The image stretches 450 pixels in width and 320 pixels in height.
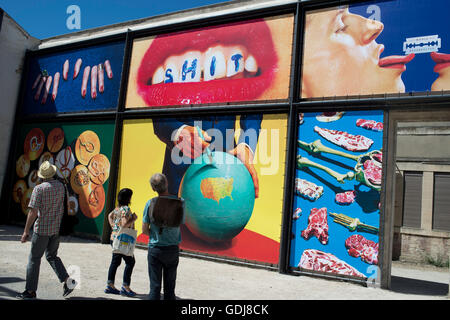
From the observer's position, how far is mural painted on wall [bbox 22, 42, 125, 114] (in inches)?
464

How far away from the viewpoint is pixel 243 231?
29.3 feet

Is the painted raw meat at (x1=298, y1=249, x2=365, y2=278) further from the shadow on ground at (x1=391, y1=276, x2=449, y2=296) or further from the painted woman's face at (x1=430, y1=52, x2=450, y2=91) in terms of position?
the painted woman's face at (x1=430, y1=52, x2=450, y2=91)

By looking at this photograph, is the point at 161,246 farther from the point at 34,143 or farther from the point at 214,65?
the point at 34,143

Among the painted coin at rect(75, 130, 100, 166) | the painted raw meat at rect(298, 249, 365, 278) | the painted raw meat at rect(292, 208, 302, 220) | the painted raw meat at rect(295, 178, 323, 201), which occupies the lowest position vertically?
the painted raw meat at rect(298, 249, 365, 278)

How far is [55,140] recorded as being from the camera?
12.7 metres

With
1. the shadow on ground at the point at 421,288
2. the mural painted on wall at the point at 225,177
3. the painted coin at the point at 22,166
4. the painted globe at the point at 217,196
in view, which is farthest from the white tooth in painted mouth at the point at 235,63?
the painted coin at the point at 22,166

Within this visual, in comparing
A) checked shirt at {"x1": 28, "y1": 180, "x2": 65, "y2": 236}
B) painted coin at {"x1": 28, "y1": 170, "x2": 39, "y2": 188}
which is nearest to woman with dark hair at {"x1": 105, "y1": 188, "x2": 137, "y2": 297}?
checked shirt at {"x1": 28, "y1": 180, "x2": 65, "y2": 236}

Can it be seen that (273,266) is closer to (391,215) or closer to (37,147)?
(391,215)

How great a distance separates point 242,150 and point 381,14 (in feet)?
13.7

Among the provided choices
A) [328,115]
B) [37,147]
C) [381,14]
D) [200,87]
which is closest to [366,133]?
[328,115]

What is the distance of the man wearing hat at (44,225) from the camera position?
198 inches

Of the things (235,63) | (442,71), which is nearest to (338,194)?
(442,71)

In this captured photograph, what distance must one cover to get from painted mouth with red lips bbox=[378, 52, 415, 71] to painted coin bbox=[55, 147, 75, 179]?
9.29 metres

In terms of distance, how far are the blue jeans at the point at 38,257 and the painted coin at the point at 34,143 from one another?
8773 mm
